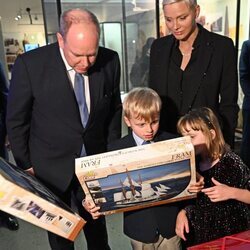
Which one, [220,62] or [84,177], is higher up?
[220,62]

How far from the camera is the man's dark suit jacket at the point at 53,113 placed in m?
1.25

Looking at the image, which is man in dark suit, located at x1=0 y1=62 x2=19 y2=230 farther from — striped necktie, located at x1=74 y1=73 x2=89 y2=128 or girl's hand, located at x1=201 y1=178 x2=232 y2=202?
girl's hand, located at x1=201 y1=178 x2=232 y2=202

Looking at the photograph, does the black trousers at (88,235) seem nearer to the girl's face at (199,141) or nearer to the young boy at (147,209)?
the young boy at (147,209)

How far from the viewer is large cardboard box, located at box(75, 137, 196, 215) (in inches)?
32.6

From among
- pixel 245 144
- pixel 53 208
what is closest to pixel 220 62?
pixel 53 208

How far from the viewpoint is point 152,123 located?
117 cm

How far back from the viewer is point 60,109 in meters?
1.29

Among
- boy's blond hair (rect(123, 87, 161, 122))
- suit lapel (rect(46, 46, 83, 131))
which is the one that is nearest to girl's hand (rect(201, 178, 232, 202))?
boy's blond hair (rect(123, 87, 161, 122))

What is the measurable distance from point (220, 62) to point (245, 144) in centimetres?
168

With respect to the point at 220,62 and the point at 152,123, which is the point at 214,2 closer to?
the point at 220,62

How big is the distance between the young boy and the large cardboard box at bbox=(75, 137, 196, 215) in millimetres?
250

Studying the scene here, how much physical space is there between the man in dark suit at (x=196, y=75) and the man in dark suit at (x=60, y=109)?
24 centimetres

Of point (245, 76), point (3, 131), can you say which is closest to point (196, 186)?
point (3, 131)

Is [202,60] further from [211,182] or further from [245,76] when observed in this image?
[245,76]
